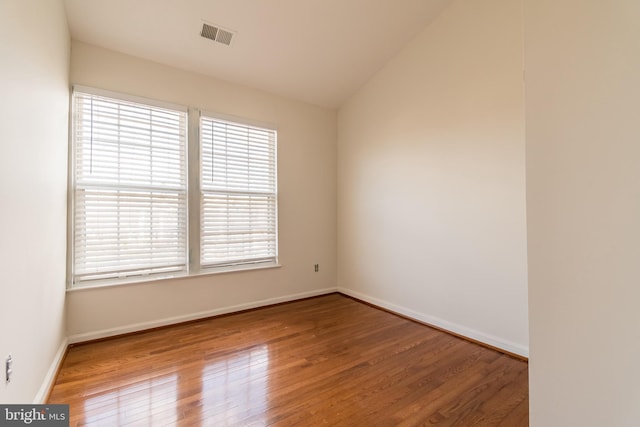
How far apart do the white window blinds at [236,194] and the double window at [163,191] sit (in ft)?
0.04

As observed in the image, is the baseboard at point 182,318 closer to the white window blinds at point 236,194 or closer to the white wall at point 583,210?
the white window blinds at point 236,194

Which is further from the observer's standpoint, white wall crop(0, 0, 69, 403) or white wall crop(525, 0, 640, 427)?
white wall crop(0, 0, 69, 403)

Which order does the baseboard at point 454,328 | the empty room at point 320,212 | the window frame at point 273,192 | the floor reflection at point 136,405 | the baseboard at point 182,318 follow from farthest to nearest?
the window frame at point 273,192 < the baseboard at point 182,318 < the baseboard at point 454,328 < the floor reflection at point 136,405 < the empty room at point 320,212

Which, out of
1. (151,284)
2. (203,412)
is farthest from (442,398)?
(151,284)

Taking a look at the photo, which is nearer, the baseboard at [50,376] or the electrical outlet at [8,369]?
the electrical outlet at [8,369]

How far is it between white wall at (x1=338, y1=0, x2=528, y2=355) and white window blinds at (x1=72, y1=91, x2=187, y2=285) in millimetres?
2393

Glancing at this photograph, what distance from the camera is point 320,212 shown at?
431 cm

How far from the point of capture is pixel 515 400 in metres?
1.88

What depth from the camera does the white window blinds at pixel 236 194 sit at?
339cm

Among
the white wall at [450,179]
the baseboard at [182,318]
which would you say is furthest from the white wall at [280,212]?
the white wall at [450,179]

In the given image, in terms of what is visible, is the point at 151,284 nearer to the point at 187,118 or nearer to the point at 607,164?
the point at 187,118

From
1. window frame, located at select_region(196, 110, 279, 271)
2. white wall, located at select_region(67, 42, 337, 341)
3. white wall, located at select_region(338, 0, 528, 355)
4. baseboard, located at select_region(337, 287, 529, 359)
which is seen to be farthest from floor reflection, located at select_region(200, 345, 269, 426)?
white wall, located at select_region(338, 0, 528, 355)

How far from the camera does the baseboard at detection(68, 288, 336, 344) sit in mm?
2693

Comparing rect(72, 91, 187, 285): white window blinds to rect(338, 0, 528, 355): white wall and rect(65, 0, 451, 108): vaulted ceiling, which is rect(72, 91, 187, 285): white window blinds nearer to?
rect(65, 0, 451, 108): vaulted ceiling
